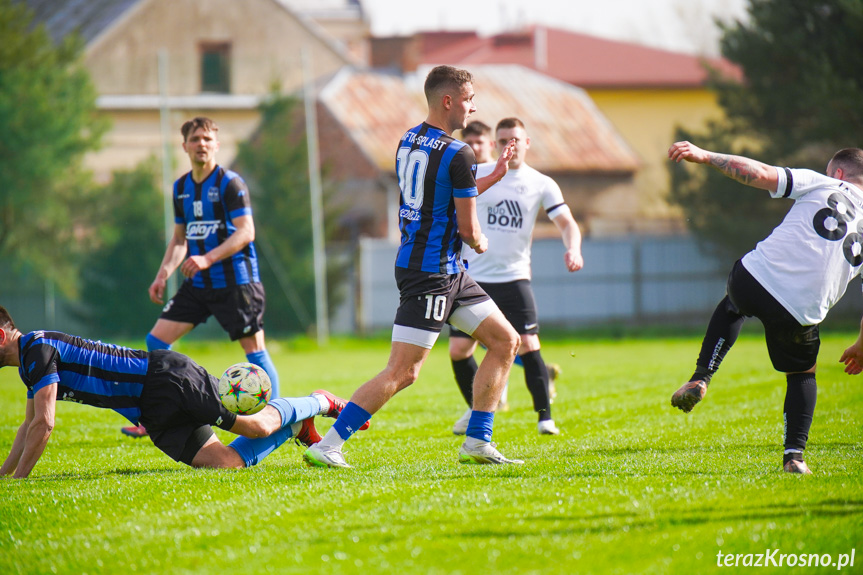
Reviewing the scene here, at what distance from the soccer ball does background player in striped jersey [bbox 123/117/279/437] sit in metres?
1.84

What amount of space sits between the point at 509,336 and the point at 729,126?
20472 mm

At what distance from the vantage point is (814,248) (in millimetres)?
5199

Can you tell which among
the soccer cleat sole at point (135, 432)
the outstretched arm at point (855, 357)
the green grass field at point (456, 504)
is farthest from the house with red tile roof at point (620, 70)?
the outstretched arm at point (855, 357)

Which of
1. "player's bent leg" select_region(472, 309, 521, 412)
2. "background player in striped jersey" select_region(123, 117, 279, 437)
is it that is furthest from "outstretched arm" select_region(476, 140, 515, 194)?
"background player in striped jersey" select_region(123, 117, 279, 437)

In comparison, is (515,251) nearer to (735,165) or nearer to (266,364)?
(266,364)

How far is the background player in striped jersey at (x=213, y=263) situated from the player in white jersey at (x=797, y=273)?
3.86m

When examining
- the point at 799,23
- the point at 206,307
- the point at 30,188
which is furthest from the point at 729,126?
the point at 206,307

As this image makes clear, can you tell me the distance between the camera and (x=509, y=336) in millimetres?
5641

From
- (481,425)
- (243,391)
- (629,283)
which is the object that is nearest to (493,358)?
(481,425)

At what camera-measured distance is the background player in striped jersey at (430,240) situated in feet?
17.6

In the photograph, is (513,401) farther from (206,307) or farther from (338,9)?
(338,9)

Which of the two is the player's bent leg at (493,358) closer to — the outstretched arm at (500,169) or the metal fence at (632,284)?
the outstretched arm at (500,169)

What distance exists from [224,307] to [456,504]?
387 centimetres

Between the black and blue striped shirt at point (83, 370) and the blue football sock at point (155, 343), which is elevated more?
the black and blue striped shirt at point (83, 370)
